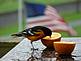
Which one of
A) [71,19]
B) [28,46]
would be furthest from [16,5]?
[28,46]

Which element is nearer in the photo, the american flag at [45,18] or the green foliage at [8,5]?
the american flag at [45,18]

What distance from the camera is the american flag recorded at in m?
9.68

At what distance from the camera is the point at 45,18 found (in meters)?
9.90

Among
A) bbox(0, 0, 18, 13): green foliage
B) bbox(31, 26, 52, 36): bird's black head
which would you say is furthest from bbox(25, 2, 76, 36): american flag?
bbox(31, 26, 52, 36): bird's black head

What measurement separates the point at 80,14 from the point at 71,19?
3.44 ft

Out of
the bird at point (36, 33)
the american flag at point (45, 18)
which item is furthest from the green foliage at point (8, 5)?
the bird at point (36, 33)

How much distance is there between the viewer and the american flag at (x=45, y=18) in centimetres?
968

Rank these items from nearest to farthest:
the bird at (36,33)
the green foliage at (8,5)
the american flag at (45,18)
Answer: the bird at (36,33) < the american flag at (45,18) < the green foliage at (8,5)

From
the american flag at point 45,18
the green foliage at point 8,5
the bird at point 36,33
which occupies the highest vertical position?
the bird at point 36,33

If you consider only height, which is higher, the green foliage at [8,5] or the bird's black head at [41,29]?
the bird's black head at [41,29]

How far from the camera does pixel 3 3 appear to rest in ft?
53.3

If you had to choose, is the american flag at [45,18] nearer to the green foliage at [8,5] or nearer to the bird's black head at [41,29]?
the green foliage at [8,5]

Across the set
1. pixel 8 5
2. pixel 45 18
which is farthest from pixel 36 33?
pixel 8 5

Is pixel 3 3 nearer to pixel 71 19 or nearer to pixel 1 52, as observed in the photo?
pixel 71 19
